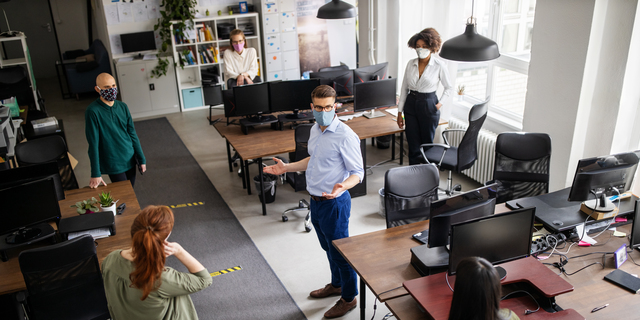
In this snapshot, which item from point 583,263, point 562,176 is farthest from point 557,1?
point 583,263

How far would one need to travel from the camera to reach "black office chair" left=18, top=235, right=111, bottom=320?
3.07 metres

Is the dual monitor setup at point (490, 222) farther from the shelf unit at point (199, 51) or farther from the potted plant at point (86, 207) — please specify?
the shelf unit at point (199, 51)

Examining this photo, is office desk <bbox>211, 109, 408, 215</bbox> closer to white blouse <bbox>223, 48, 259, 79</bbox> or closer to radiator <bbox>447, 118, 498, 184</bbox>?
radiator <bbox>447, 118, 498, 184</bbox>

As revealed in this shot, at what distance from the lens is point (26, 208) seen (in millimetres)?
3561

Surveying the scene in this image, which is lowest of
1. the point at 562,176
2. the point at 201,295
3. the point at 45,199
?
the point at 201,295

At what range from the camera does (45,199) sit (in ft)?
11.9

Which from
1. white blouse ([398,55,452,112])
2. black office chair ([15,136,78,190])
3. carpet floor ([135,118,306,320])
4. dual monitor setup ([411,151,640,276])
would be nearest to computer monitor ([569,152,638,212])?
dual monitor setup ([411,151,640,276])

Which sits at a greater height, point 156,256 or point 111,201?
point 156,256

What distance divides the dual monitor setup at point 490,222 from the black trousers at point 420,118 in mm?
2348

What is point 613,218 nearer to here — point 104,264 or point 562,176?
point 562,176

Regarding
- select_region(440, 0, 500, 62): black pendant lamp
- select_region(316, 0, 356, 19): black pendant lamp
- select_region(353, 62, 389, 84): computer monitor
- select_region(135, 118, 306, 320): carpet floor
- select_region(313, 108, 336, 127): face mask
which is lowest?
select_region(135, 118, 306, 320): carpet floor

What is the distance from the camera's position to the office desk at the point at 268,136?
5520 mm

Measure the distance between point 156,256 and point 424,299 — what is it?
143 centimetres

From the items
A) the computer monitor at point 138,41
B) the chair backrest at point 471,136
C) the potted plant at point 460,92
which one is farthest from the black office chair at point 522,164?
the computer monitor at point 138,41
